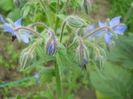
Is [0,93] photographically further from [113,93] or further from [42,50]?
[42,50]

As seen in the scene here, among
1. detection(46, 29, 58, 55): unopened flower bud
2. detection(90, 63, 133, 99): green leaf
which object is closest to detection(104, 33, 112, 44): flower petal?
detection(46, 29, 58, 55): unopened flower bud

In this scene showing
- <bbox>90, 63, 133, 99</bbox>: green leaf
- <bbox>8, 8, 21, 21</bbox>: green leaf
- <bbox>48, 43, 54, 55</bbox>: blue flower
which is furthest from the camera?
<bbox>90, 63, 133, 99</bbox>: green leaf

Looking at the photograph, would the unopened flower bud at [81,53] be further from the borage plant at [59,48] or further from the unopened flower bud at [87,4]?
the unopened flower bud at [87,4]

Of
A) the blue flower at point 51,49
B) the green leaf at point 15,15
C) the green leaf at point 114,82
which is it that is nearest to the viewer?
the blue flower at point 51,49

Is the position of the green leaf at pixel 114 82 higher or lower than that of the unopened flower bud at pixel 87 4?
lower

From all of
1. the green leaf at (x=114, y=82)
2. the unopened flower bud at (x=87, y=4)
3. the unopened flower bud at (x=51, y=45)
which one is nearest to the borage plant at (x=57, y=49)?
the unopened flower bud at (x=51, y=45)

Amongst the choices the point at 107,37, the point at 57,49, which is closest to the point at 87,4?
the point at 107,37

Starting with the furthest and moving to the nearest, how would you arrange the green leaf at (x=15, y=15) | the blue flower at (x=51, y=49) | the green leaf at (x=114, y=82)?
the green leaf at (x=114, y=82), the green leaf at (x=15, y=15), the blue flower at (x=51, y=49)

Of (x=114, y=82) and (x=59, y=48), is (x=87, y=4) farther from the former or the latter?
(x=114, y=82)

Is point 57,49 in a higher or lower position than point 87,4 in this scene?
lower

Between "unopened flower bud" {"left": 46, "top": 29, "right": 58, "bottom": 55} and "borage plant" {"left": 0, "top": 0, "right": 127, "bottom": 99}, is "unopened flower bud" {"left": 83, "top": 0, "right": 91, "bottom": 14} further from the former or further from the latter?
"unopened flower bud" {"left": 46, "top": 29, "right": 58, "bottom": 55}

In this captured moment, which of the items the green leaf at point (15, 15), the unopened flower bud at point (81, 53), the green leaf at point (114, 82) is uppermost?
the green leaf at point (15, 15)
